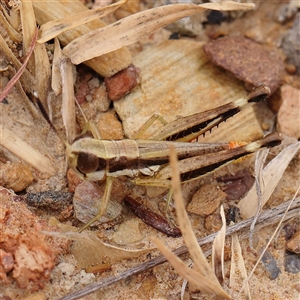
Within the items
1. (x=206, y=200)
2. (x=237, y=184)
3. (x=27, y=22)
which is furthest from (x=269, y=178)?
(x=27, y=22)

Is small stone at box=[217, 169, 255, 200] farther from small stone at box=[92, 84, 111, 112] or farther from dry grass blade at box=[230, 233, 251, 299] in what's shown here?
small stone at box=[92, 84, 111, 112]

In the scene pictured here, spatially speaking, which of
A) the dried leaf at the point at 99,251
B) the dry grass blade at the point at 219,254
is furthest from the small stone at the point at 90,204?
the dry grass blade at the point at 219,254

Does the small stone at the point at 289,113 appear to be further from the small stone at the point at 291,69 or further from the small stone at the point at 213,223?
the small stone at the point at 213,223

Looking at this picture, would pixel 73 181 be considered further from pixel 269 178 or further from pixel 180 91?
pixel 269 178

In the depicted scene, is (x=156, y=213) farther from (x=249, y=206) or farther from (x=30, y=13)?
(x=30, y=13)

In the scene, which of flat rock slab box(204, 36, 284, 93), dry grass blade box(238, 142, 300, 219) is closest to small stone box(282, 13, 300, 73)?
flat rock slab box(204, 36, 284, 93)
